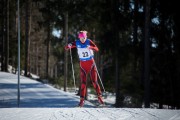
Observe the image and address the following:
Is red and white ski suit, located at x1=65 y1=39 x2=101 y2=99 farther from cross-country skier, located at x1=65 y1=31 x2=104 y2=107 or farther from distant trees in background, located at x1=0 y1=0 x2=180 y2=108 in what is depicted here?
distant trees in background, located at x1=0 y1=0 x2=180 y2=108

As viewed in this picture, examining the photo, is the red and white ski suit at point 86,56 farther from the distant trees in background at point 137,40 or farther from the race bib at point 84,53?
the distant trees in background at point 137,40

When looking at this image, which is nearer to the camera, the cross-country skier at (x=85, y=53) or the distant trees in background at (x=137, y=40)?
the cross-country skier at (x=85, y=53)

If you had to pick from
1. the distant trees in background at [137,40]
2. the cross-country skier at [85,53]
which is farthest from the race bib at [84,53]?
the distant trees in background at [137,40]

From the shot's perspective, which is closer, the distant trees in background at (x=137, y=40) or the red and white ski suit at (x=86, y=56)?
the red and white ski suit at (x=86, y=56)

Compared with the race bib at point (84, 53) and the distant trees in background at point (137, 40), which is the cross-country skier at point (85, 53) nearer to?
the race bib at point (84, 53)

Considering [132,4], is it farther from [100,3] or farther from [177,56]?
[177,56]

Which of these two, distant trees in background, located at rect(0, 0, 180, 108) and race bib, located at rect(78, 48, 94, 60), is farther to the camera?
distant trees in background, located at rect(0, 0, 180, 108)

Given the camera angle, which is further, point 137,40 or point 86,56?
point 137,40

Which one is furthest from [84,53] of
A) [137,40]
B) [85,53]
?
[137,40]

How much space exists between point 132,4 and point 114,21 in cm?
226

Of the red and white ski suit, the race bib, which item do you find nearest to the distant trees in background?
the red and white ski suit

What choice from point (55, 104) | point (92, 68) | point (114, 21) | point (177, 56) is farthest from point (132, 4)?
point (92, 68)

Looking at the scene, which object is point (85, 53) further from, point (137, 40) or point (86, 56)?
point (137, 40)

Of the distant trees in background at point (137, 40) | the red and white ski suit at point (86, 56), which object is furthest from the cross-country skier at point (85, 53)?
the distant trees in background at point (137, 40)
